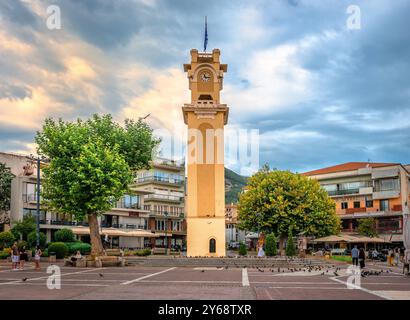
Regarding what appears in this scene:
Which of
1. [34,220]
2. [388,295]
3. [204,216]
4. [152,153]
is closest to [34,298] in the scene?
[388,295]

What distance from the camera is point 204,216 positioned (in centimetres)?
5012

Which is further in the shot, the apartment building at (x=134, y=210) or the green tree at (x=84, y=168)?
the apartment building at (x=134, y=210)

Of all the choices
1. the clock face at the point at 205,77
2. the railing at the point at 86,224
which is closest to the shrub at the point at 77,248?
the railing at the point at 86,224

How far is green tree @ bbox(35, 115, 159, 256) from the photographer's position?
120 feet

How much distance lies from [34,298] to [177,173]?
227ft

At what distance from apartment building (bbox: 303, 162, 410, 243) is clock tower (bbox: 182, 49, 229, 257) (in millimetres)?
26319

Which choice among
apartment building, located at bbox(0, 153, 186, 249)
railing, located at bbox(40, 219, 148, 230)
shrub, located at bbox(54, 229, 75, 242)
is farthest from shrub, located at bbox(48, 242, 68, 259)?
railing, located at bbox(40, 219, 148, 230)

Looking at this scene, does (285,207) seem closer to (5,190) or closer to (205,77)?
(205,77)

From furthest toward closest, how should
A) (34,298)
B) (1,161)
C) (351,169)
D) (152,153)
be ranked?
(351,169), (1,161), (152,153), (34,298)

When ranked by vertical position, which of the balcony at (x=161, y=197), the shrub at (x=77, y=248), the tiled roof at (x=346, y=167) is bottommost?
the shrub at (x=77, y=248)

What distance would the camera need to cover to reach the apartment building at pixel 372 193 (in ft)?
227

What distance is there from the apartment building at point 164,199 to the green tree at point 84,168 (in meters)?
36.1

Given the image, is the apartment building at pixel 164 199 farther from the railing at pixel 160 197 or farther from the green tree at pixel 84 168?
the green tree at pixel 84 168

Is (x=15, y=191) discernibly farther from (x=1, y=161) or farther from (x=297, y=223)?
(x=297, y=223)
